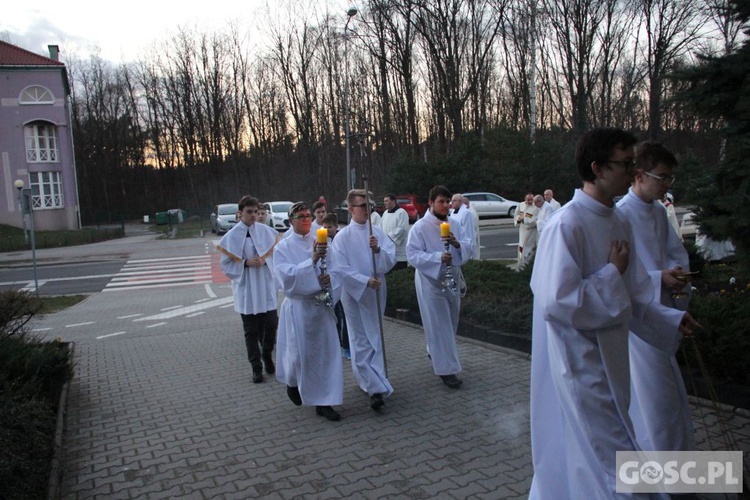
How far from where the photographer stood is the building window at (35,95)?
4422 centimetres

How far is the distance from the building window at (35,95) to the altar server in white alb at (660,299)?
48.4 m

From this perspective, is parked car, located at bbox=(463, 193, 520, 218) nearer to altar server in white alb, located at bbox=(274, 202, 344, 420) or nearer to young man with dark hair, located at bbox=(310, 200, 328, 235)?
young man with dark hair, located at bbox=(310, 200, 328, 235)

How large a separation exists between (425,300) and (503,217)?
93.5 feet

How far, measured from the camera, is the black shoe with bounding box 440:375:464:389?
6.43 meters

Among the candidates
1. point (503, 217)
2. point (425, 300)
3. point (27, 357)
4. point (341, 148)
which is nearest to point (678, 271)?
point (425, 300)

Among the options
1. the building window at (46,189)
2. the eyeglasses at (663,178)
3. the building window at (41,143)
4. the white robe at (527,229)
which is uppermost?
the building window at (41,143)

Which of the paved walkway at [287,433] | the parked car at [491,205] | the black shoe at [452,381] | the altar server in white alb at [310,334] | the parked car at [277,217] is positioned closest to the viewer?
the paved walkway at [287,433]

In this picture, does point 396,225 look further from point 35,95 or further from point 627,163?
point 35,95

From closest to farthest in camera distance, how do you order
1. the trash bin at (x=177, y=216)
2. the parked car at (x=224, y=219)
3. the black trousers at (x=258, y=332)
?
the black trousers at (x=258, y=332) → the parked car at (x=224, y=219) → the trash bin at (x=177, y=216)

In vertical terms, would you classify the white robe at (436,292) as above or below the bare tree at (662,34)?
below

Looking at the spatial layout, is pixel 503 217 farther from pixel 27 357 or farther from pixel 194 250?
pixel 27 357

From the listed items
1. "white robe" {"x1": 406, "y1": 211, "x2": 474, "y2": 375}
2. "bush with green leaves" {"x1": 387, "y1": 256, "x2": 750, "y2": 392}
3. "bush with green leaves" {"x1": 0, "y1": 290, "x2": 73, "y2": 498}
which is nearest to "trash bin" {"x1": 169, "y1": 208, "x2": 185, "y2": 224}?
"bush with green leaves" {"x1": 387, "y1": 256, "x2": 750, "y2": 392}

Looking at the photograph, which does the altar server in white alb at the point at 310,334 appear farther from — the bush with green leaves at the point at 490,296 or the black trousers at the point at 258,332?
the bush with green leaves at the point at 490,296

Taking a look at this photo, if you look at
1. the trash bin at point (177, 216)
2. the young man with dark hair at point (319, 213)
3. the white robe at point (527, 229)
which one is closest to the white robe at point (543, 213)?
the white robe at point (527, 229)
